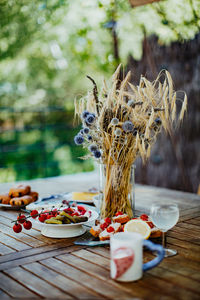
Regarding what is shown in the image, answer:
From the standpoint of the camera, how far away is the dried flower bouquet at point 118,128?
1.61 m

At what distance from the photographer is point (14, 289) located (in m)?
1.08

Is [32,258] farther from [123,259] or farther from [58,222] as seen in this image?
[123,259]

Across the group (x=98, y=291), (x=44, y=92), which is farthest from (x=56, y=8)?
(x=98, y=291)

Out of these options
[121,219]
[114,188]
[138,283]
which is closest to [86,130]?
[114,188]

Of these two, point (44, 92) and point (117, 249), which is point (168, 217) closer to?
point (117, 249)

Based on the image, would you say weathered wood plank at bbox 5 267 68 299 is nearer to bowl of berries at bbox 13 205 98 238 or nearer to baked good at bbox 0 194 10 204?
bowl of berries at bbox 13 205 98 238

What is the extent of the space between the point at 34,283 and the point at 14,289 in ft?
0.20

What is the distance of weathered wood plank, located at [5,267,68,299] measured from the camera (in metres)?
1.04

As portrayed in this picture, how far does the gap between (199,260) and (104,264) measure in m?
0.34

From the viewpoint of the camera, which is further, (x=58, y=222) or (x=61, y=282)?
(x=58, y=222)

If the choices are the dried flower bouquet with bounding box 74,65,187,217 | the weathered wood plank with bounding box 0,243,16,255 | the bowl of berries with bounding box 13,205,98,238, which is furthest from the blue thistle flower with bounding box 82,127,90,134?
the weathered wood plank with bounding box 0,243,16,255

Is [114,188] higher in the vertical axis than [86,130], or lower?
lower

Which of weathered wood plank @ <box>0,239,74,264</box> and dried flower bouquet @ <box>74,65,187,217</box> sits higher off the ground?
dried flower bouquet @ <box>74,65,187,217</box>

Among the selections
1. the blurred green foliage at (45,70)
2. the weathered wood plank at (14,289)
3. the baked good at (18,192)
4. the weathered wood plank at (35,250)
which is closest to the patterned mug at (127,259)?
the weathered wood plank at (14,289)
